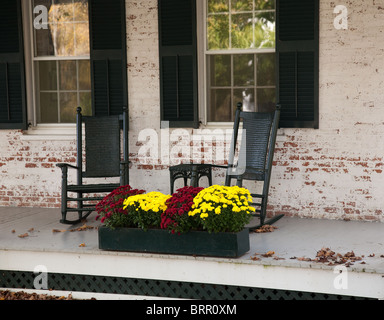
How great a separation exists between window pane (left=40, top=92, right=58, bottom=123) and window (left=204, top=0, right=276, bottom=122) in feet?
5.88

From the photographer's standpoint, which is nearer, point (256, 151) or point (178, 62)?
point (256, 151)

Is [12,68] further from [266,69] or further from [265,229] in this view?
[265,229]

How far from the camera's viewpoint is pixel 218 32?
6590 mm

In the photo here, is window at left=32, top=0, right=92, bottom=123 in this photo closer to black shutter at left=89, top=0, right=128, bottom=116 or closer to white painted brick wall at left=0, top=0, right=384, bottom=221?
black shutter at left=89, top=0, right=128, bottom=116

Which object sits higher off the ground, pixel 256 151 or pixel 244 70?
pixel 244 70

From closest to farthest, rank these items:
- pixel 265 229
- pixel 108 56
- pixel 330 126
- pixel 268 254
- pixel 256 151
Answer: pixel 268 254 → pixel 265 229 → pixel 256 151 → pixel 330 126 → pixel 108 56

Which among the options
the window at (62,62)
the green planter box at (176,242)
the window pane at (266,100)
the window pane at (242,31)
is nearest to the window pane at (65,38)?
the window at (62,62)

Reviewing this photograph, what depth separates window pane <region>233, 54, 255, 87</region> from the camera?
6.53 metres

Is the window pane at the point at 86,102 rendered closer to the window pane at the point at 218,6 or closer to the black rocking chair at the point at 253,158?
the black rocking chair at the point at 253,158

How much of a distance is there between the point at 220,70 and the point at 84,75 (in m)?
1.55

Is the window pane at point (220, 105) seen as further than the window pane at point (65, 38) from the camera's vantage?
No

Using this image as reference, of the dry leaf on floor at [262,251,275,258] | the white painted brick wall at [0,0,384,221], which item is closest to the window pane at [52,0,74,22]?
the white painted brick wall at [0,0,384,221]

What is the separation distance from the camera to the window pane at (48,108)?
7.17 meters

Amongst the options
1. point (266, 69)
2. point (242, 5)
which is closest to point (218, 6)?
point (242, 5)
